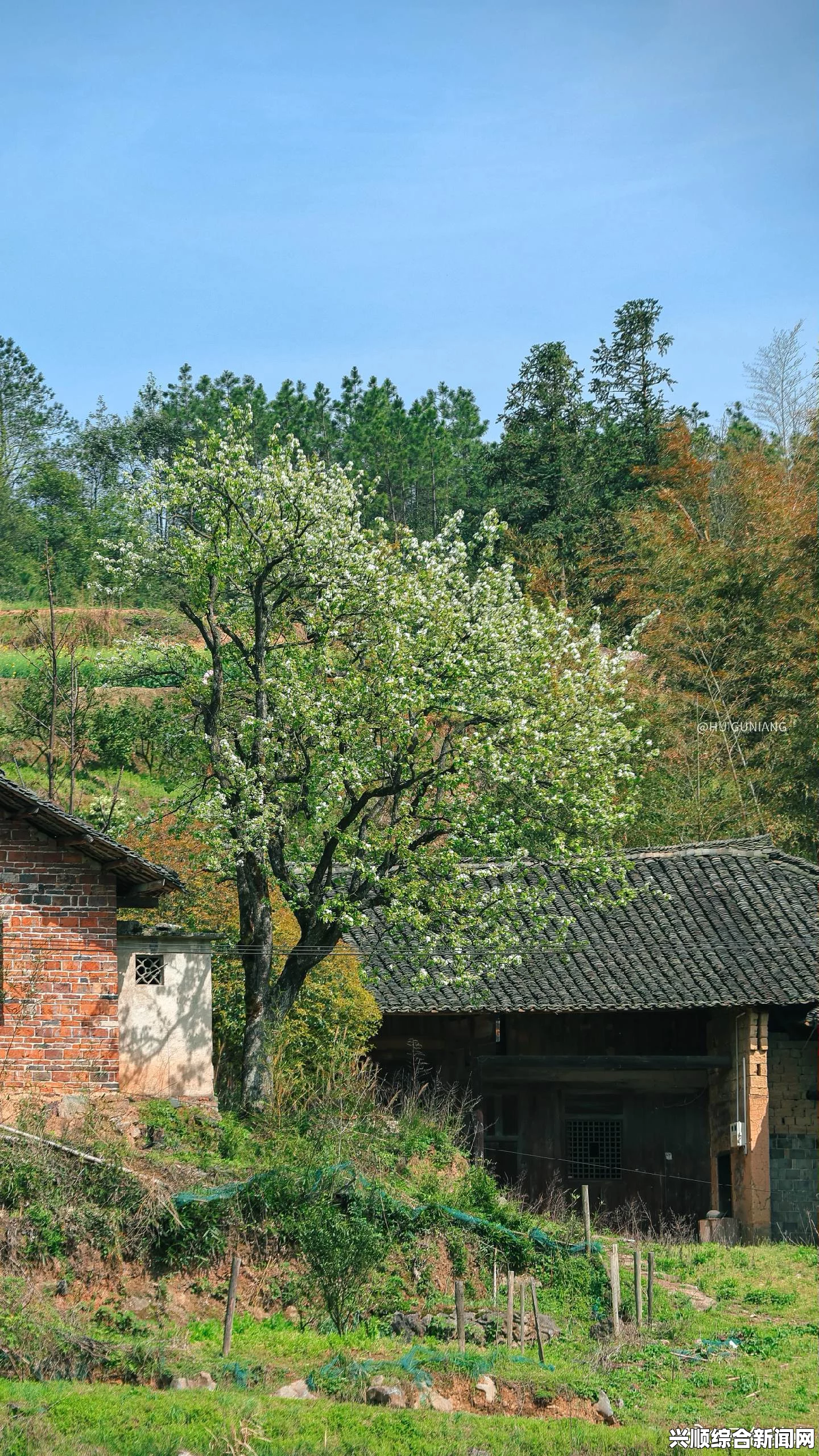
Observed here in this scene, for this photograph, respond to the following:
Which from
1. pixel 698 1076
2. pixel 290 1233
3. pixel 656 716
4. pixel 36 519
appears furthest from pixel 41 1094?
pixel 36 519

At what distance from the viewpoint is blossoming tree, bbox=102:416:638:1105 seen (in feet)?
73.4

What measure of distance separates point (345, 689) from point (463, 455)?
1721 inches

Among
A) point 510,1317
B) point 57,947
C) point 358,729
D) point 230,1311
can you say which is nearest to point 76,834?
point 57,947

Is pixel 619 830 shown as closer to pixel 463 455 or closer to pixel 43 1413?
pixel 43 1413

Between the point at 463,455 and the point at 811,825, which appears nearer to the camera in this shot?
the point at 811,825

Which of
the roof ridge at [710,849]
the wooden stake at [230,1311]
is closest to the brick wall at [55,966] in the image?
the wooden stake at [230,1311]

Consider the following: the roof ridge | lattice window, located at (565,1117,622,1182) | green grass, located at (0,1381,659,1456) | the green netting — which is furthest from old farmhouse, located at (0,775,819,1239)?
green grass, located at (0,1381,659,1456)

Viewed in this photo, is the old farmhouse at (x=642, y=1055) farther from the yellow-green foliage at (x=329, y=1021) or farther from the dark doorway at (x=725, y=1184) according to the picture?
the yellow-green foliage at (x=329, y=1021)

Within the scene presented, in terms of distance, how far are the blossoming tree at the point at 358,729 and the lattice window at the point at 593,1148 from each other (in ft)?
18.4

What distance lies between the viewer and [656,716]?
39.2m

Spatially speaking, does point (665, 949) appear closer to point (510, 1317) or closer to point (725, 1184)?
point (725, 1184)

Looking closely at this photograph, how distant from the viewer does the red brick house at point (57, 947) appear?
20.0 m

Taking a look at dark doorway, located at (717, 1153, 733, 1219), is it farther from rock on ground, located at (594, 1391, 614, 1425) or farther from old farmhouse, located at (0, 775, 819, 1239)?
rock on ground, located at (594, 1391, 614, 1425)

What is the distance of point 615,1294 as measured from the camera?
706 inches
